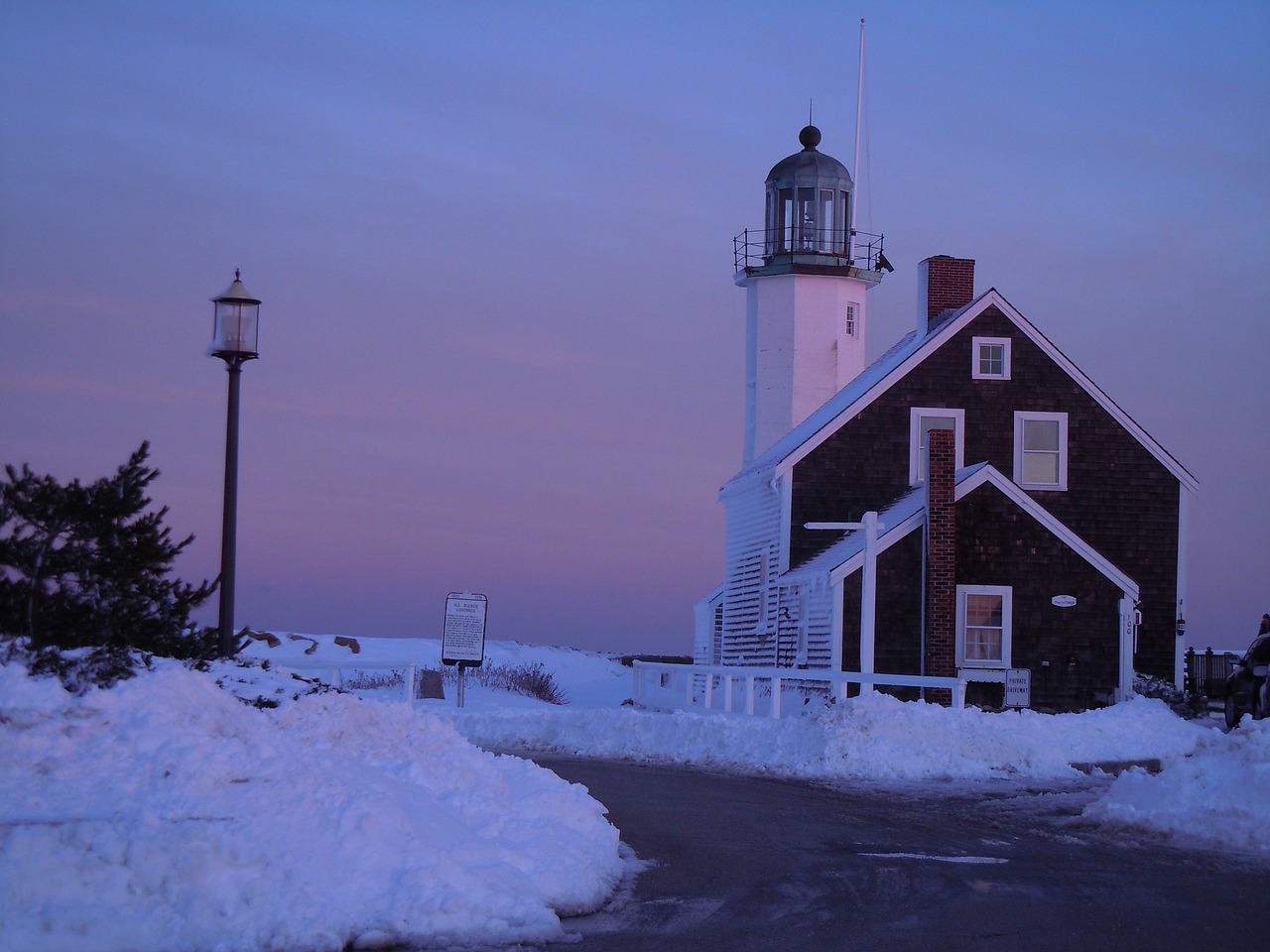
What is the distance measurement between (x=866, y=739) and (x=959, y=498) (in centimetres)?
984

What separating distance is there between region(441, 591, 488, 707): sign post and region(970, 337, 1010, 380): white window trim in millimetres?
11985

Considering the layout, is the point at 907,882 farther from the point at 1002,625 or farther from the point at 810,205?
the point at 810,205

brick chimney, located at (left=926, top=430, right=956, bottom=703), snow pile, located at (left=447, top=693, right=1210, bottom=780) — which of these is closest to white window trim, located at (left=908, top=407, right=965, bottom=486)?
brick chimney, located at (left=926, top=430, right=956, bottom=703)

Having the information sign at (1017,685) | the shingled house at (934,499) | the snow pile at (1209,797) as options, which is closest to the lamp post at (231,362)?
the snow pile at (1209,797)

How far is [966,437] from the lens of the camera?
32594 millimetres

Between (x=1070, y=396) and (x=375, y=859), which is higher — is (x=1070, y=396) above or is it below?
above

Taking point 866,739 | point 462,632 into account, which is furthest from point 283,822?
point 462,632

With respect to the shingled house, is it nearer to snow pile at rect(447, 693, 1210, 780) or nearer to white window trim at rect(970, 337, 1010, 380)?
white window trim at rect(970, 337, 1010, 380)

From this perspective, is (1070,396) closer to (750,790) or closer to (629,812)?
(750,790)

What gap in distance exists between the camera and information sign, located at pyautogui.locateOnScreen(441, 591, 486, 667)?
28.4m

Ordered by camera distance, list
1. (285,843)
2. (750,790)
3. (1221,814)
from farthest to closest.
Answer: (750,790)
(1221,814)
(285,843)

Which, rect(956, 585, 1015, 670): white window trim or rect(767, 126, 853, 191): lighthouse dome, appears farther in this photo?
rect(767, 126, 853, 191): lighthouse dome

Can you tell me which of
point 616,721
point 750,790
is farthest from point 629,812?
point 616,721

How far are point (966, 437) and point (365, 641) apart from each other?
29.7m
